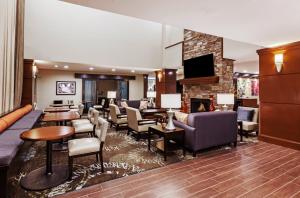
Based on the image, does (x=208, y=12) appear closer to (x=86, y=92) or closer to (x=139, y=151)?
(x=139, y=151)

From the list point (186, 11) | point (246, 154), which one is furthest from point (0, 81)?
point (246, 154)

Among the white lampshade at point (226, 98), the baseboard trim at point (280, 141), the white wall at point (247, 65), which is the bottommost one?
the baseboard trim at point (280, 141)

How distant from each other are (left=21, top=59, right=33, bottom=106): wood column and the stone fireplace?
603 centimetres

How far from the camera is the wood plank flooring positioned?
224cm

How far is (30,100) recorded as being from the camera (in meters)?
6.55

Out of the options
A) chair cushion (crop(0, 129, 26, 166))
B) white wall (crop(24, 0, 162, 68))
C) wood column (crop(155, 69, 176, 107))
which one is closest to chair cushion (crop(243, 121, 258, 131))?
wood column (crop(155, 69, 176, 107))

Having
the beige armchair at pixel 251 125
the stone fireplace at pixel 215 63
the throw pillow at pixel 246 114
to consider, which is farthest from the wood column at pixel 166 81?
the beige armchair at pixel 251 125

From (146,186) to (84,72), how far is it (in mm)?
9299

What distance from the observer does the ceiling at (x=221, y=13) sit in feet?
7.55

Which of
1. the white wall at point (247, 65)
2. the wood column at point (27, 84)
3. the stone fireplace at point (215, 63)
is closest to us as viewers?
the stone fireplace at point (215, 63)

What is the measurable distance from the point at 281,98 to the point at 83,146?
14.6ft

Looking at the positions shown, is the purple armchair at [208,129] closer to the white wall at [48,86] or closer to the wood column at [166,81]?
the wood column at [166,81]

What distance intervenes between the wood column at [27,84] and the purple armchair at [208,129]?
5.67 meters

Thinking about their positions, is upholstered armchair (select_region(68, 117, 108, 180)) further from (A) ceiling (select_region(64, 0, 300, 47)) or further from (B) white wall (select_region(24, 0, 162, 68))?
(B) white wall (select_region(24, 0, 162, 68))
